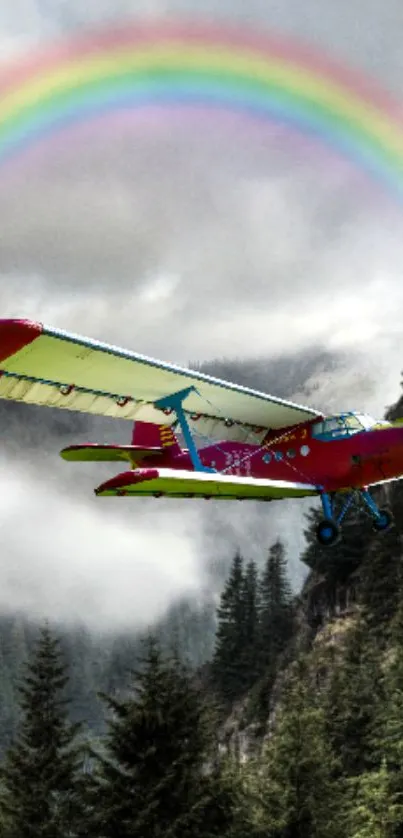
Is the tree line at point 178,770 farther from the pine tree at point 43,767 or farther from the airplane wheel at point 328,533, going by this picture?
the airplane wheel at point 328,533

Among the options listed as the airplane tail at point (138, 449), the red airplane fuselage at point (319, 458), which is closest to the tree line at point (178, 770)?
the airplane tail at point (138, 449)

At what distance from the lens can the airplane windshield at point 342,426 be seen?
19844 mm

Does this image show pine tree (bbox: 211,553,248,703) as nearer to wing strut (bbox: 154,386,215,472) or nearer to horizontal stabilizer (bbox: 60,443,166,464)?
horizontal stabilizer (bbox: 60,443,166,464)

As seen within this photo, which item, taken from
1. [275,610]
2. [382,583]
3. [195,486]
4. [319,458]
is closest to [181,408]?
[195,486]

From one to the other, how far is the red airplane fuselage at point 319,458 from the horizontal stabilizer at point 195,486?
69cm

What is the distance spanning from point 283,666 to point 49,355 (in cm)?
8060

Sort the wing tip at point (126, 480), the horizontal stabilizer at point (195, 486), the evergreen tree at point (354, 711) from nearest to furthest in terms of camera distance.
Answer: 1. the wing tip at point (126, 480)
2. the horizontal stabilizer at point (195, 486)
3. the evergreen tree at point (354, 711)

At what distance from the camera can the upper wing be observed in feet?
53.4

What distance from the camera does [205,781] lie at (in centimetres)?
3350

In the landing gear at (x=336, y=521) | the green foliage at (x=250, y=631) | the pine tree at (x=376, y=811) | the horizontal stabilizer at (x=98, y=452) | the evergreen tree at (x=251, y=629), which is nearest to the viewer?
Result: the horizontal stabilizer at (x=98, y=452)

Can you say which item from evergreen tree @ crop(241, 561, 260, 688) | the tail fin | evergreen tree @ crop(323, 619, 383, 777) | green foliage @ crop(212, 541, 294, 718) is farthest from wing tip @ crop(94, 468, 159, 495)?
evergreen tree @ crop(241, 561, 260, 688)

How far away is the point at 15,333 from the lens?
1335 centimetres

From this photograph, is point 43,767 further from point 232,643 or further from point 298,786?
point 232,643

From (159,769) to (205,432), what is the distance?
1762 centimetres
